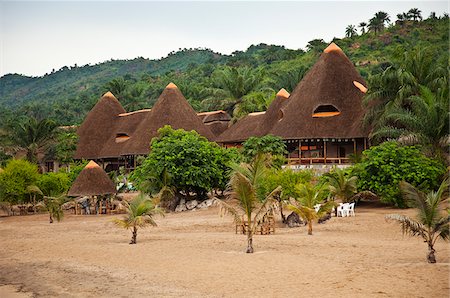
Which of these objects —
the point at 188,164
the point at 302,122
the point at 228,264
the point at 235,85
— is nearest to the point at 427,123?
the point at 302,122

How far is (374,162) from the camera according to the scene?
22.1 m

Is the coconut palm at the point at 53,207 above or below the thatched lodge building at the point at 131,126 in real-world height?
below

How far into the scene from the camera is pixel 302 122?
104ft

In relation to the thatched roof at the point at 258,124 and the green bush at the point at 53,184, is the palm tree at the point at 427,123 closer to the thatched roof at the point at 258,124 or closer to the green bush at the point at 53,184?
the thatched roof at the point at 258,124

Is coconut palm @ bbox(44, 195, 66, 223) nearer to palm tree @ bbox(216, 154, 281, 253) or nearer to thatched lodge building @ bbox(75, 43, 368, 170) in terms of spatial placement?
thatched lodge building @ bbox(75, 43, 368, 170)

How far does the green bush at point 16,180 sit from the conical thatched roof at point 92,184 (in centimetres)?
389

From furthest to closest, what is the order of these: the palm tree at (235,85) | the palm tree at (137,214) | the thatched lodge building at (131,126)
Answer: the palm tree at (235,85), the thatched lodge building at (131,126), the palm tree at (137,214)

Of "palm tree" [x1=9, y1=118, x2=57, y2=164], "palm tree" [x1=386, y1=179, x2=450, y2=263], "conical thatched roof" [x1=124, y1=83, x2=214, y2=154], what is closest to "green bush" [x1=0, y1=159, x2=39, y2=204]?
"conical thatched roof" [x1=124, y1=83, x2=214, y2=154]

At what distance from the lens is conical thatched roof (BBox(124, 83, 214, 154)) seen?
3797 centimetres

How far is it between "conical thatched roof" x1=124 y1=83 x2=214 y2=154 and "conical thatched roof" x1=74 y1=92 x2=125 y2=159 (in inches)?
203

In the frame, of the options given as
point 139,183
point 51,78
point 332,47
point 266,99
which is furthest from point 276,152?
point 51,78

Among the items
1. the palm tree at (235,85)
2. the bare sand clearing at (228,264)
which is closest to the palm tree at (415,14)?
the palm tree at (235,85)

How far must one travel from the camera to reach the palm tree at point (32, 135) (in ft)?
133

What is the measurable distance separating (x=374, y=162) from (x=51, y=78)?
143509 mm
